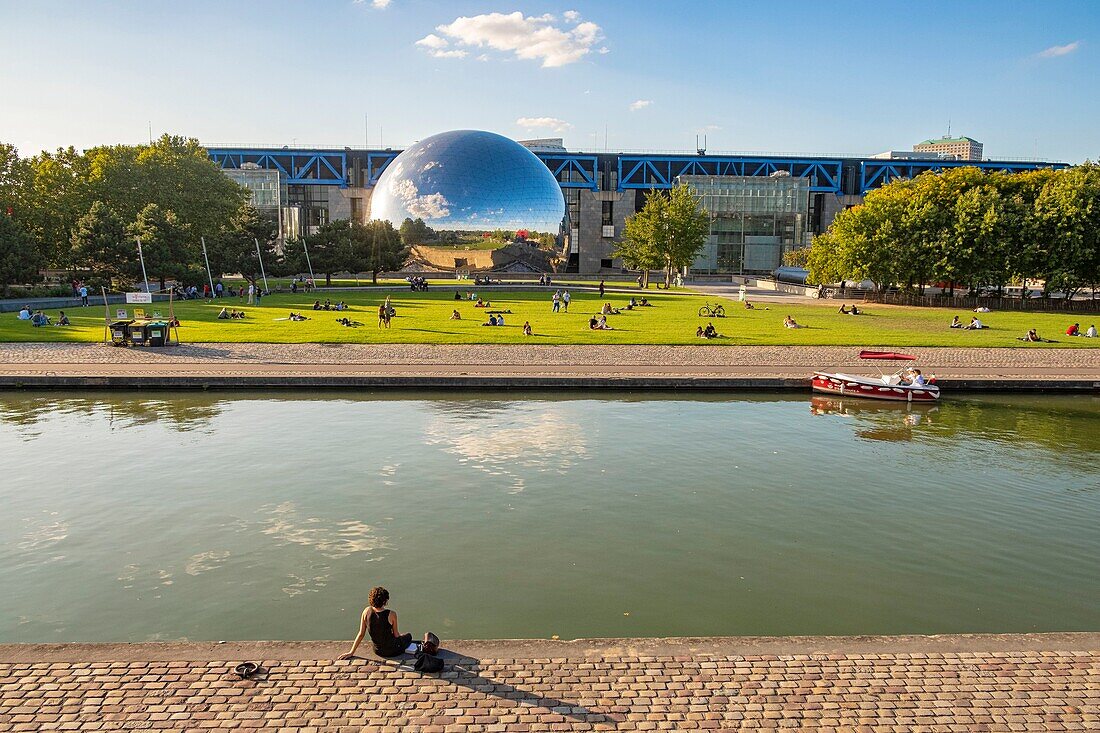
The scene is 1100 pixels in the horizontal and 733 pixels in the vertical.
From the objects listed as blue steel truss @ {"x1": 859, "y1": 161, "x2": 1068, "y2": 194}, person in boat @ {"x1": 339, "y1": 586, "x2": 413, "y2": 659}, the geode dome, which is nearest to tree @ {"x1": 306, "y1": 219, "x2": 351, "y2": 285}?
the geode dome

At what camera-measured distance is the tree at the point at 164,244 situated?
5922 cm

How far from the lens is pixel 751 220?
11825cm

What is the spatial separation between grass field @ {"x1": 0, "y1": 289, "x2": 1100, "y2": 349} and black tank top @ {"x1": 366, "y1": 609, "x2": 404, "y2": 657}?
27.5 metres

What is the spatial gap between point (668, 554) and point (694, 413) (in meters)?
11.8

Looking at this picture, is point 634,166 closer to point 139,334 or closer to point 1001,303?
point 1001,303

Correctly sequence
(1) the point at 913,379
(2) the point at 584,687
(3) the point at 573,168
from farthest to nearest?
(3) the point at 573,168 → (1) the point at 913,379 → (2) the point at 584,687

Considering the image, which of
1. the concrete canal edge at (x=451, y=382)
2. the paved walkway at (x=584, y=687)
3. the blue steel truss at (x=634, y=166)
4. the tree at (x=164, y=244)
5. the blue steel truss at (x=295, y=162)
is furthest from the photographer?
the blue steel truss at (x=634, y=166)

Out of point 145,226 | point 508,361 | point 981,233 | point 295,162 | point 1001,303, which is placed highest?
point 295,162

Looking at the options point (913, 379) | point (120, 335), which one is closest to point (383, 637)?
point (913, 379)

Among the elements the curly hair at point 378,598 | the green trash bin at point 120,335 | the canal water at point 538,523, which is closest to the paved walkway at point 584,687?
the curly hair at point 378,598

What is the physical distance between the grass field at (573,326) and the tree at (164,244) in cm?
495

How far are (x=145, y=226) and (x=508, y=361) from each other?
4283 centimetres

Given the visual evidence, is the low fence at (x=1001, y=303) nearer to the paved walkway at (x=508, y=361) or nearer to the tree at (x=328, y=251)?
the paved walkway at (x=508, y=361)

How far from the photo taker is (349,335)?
123ft
